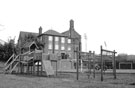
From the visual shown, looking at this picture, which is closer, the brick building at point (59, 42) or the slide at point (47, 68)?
the slide at point (47, 68)

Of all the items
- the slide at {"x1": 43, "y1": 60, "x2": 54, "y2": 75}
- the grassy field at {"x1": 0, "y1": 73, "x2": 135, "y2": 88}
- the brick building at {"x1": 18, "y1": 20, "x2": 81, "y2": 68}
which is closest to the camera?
the grassy field at {"x1": 0, "y1": 73, "x2": 135, "y2": 88}

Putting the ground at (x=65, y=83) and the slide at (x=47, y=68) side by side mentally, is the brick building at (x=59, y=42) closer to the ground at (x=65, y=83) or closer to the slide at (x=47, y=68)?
the slide at (x=47, y=68)

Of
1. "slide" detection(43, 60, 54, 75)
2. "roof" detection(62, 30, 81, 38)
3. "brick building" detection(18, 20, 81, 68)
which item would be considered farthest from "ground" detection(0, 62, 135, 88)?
"roof" detection(62, 30, 81, 38)

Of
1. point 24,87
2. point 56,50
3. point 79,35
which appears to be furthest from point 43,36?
point 24,87

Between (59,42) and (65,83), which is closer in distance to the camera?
(65,83)

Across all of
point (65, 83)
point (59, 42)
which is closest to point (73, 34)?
point (59, 42)

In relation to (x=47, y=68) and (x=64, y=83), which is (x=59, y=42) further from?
(x=64, y=83)

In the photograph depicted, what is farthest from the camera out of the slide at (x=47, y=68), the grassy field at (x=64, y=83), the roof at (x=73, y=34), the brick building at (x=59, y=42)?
the roof at (x=73, y=34)

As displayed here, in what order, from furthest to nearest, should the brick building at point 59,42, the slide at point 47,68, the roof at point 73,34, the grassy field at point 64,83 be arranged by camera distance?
the roof at point 73,34
the brick building at point 59,42
the slide at point 47,68
the grassy field at point 64,83

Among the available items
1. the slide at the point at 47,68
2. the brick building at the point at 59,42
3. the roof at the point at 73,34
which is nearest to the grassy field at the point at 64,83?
the slide at the point at 47,68

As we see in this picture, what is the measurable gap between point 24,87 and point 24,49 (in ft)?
73.6

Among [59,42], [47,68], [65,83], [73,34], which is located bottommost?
[65,83]

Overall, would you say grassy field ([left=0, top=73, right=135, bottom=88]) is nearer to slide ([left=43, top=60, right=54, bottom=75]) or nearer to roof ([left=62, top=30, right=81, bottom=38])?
slide ([left=43, top=60, right=54, bottom=75])

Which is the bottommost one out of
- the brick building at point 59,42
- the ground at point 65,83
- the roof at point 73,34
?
the ground at point 65,83
